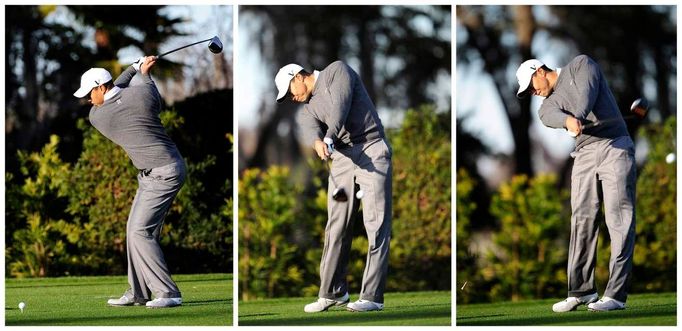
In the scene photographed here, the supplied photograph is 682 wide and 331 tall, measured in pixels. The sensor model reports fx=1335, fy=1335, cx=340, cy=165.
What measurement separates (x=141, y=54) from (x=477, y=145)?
2.20 m

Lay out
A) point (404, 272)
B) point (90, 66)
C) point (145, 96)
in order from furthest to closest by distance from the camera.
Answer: point (404, 272), point (90, 66), point (145, 96)

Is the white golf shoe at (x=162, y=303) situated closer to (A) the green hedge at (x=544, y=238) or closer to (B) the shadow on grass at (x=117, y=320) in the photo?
(B) the shadow on grass at (x=117, y=320)

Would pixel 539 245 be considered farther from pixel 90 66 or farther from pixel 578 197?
pixel 90 66

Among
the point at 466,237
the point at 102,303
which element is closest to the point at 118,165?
the point at 102,303

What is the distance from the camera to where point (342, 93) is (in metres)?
7.48

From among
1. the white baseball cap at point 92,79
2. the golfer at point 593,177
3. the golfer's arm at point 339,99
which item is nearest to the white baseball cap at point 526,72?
the golfer at point 593,177

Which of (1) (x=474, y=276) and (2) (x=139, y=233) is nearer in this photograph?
(2) (x=139, y=233)

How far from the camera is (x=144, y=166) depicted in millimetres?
7805

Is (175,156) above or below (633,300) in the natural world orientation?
above

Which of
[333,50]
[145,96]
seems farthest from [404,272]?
[145,96]

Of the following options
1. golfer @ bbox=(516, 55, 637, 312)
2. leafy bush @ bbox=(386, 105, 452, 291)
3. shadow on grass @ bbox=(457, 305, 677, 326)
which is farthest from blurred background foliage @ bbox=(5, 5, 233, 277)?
golfer @ bbox=(516, 55, 637, 312)

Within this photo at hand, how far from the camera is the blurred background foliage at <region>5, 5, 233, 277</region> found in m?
8.12

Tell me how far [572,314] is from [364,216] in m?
1.32

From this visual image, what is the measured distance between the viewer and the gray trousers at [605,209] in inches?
296
